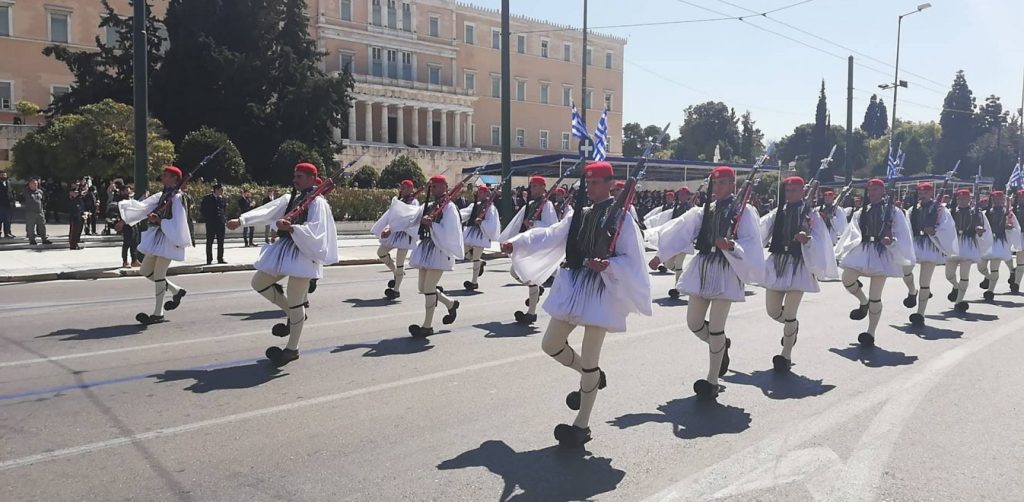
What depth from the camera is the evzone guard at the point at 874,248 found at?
9555mm

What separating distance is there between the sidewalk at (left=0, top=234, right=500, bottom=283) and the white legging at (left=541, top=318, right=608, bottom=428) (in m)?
13.0

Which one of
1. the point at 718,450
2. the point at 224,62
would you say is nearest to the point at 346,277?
the point at 718,450

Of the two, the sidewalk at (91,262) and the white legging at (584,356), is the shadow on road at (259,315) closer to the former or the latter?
the white legging at (584,356)

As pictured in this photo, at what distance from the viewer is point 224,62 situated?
1500 inches

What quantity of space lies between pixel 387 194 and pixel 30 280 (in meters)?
18.1

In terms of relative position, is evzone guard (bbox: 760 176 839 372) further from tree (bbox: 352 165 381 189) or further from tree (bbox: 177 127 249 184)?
tree (bbox: 352 165 381 189)

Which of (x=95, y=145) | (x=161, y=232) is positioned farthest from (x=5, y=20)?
(x=161, y=232)

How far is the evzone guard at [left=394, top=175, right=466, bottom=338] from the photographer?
9.16 meters

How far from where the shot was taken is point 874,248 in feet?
32.1

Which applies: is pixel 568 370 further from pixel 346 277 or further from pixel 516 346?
pixel 346 277

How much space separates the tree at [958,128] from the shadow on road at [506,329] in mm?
96423

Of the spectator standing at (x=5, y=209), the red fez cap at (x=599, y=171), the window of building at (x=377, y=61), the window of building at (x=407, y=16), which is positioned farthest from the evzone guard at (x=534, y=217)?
the window of building at (x=407, y=16)

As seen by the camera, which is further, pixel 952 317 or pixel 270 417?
pixel 952 317

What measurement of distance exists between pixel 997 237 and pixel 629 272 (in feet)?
38.8
